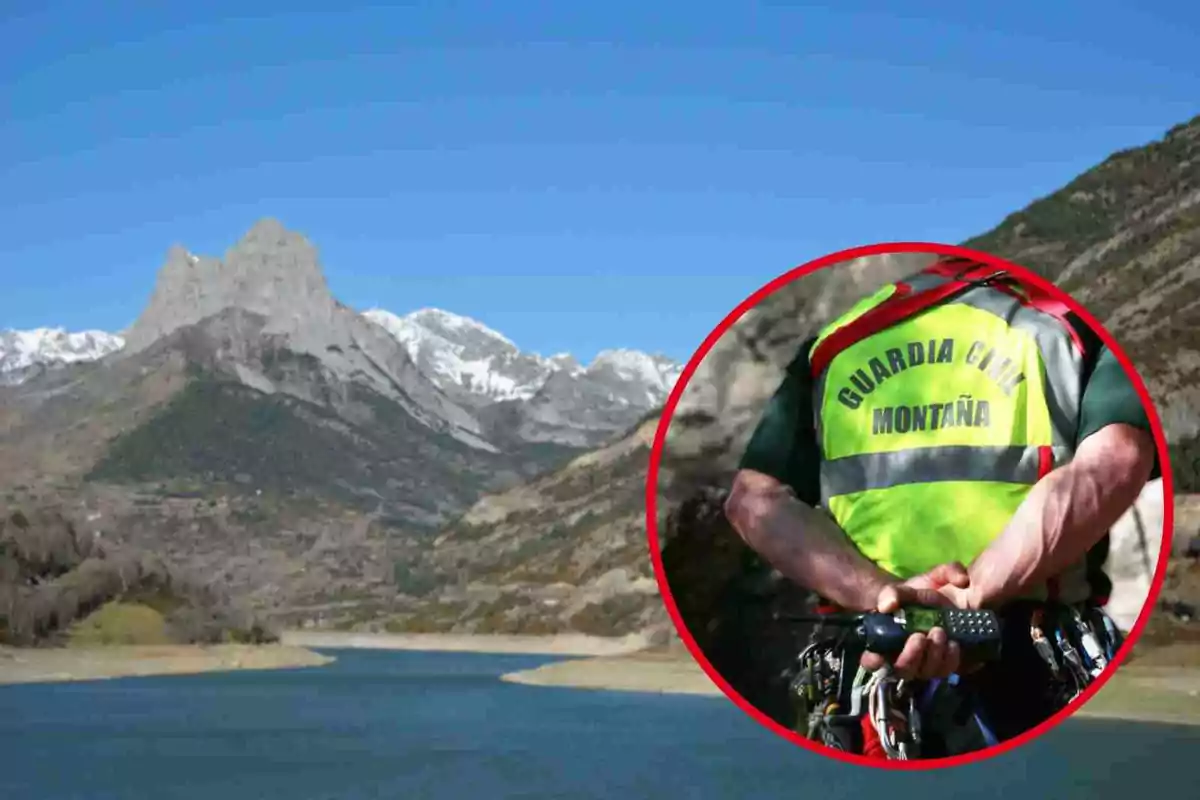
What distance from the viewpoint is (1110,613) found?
3287mm

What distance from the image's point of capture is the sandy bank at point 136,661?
11488 centimetres

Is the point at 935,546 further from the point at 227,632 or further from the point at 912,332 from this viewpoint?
the point at 227,632

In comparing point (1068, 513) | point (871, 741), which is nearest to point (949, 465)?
point (1068, 513)

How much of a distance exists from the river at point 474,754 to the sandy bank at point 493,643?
5645 centimetres

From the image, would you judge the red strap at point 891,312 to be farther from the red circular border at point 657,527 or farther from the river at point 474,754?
the river at point 474,754

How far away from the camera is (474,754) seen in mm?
58344

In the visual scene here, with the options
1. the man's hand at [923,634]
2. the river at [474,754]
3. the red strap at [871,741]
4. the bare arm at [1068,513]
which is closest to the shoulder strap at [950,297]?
the bare arm at [1068,513]

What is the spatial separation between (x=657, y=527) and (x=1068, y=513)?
1.07 meters

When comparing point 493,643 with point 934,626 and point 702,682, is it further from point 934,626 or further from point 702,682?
point 934,626

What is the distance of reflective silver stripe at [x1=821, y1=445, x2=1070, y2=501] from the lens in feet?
10.5

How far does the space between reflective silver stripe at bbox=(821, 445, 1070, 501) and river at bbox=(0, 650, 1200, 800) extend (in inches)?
1058

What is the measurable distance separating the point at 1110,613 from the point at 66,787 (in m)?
49.3

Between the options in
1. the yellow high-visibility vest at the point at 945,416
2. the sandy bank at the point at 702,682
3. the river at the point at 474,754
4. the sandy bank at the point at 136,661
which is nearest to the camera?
the yellow high-visibility vest at the point at 945,416

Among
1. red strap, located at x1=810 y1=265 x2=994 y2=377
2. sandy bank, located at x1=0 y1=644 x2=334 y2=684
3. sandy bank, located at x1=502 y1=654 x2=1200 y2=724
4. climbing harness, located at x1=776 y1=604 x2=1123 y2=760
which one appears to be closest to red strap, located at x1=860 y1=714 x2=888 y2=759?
climbing harness, located at x1=776 y1=604 x2=1123 y2=760
